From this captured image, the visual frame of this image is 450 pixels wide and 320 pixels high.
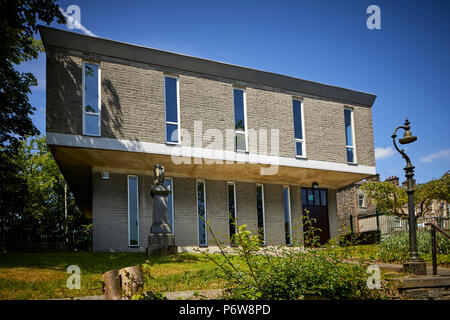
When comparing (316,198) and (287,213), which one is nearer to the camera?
(287,213)

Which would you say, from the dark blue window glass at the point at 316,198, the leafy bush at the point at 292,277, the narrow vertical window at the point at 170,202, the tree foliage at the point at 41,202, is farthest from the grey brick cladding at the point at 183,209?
the tree foliage at the point at 41,202

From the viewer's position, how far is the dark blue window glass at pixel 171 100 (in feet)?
47.1

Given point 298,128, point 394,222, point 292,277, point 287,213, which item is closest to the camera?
point 292,277

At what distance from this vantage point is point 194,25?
11711 millimetres

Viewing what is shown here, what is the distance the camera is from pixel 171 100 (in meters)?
14.5

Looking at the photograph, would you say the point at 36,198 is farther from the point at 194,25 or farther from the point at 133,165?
the point at 194,25

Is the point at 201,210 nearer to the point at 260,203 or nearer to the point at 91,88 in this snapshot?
the point at 260,203

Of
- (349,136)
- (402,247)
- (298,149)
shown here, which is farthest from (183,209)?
(349,136)

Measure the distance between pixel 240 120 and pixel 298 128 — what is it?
3.18 m

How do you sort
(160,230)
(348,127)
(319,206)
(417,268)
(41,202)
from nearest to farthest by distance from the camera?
(417,268) < (160,230) < (348,127) < (319,206) < (41,202)

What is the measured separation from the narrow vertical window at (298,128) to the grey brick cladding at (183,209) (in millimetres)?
2400

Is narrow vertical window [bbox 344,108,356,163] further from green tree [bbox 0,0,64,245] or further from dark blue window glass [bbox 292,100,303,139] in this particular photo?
green tree [bbox 0,0,64,245]

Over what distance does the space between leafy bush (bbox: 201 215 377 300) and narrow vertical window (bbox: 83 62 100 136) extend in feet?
30.5

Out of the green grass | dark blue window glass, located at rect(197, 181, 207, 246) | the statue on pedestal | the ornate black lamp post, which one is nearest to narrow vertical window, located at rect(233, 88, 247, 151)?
dark blue window glass, located at rect(197, 181, 207, 246)
